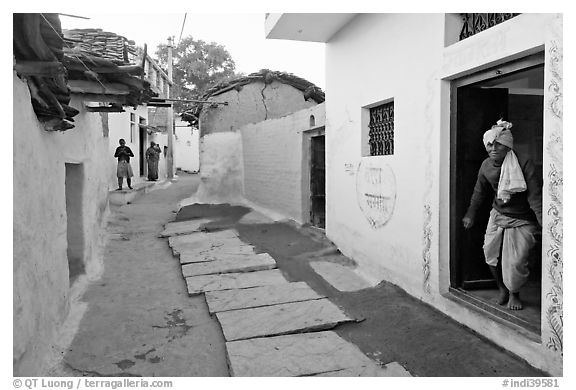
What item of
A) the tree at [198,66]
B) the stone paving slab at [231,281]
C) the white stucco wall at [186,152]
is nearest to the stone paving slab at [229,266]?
the stone paving slab at [231,281]

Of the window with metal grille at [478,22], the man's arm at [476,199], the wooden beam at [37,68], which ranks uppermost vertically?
the window with metal grille at [478,22]

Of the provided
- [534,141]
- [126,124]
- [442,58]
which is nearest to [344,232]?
[534,141]

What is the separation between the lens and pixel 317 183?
860 centimetres

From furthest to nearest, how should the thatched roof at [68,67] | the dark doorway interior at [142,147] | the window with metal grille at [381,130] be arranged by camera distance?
the dark doorway interior at [142,147], the window with metal grille at [381,130], the thatched roof at [68,67]

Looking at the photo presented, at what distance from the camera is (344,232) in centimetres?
674

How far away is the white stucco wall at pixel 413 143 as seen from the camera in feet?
10.7

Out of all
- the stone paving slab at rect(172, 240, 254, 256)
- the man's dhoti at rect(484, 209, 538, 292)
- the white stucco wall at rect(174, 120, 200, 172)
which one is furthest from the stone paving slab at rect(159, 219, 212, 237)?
the white stucco wall at rect(174, 120, 200, 172)

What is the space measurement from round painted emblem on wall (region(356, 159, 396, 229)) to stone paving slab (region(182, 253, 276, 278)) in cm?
150

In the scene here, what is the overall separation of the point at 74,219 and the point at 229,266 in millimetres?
2082

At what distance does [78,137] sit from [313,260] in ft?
11.5

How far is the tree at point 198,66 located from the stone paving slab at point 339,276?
82.0 ft

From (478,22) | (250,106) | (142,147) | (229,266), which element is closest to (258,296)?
(229,266)

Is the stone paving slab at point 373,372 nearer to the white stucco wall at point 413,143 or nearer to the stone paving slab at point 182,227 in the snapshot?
the white stucco wall at point 413,143

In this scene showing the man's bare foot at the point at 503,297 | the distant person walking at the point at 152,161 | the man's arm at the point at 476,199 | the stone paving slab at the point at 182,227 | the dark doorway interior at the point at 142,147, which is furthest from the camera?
the dark doorway interior at the point at 142,147
